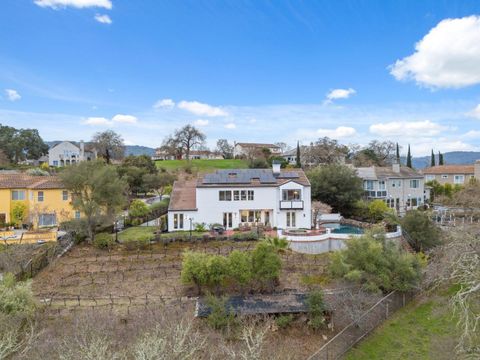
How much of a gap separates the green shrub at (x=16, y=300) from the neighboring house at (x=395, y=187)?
4103cm

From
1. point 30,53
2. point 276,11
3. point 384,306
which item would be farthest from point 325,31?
point 30,53

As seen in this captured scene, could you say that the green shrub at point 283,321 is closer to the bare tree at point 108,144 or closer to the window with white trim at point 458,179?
the window with white trim at point 458,179

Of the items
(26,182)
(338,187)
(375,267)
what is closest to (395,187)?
(338,187)

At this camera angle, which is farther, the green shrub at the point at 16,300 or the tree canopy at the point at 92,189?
the tree canopy at the point at 92,189

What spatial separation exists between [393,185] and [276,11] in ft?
107

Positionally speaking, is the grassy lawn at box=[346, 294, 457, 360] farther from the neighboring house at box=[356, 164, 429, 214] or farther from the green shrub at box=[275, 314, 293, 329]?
the neighboring house at box=[356, 164, 429, 214]

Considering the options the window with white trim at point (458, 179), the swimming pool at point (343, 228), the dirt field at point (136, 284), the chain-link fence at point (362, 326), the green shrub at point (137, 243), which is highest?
the window with white trim at point (458, 179)

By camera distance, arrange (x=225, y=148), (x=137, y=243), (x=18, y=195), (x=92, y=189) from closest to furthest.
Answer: (x=137, y=243)
(x=92, y=189)
(x=18, y=195)
(x=225, y=148)

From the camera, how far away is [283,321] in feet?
51.5

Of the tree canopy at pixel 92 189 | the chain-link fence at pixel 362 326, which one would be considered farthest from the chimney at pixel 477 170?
the tree canopy at pixel 92 189

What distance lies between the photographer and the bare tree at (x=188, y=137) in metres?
81.4

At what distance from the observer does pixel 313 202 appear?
133 feet

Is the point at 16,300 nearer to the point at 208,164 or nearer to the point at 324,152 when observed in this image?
the point at 324,152

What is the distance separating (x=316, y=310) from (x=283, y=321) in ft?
5.28
